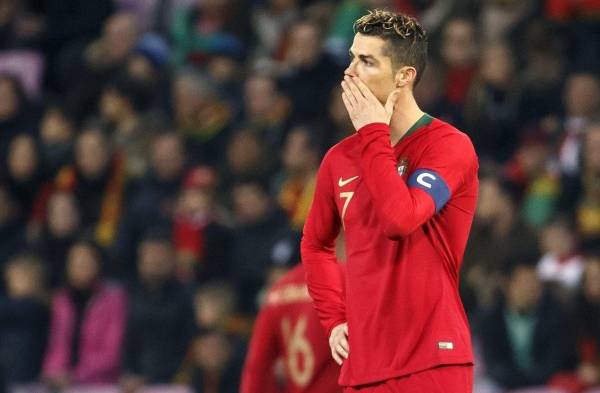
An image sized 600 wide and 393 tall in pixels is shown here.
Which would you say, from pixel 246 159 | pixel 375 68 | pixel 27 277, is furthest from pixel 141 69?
pixel 375 68

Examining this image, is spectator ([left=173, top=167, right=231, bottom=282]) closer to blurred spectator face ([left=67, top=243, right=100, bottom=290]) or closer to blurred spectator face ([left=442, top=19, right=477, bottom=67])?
blurred spectator face ([left=67, top=243, right=100, bottom=290])

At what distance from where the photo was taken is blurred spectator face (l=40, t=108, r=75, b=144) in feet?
36.8

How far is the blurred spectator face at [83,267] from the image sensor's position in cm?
986

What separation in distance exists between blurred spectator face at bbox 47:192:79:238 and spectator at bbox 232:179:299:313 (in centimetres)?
152

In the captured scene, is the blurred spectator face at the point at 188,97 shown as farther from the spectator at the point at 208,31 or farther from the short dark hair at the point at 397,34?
the short dark hair at the point at 397,34

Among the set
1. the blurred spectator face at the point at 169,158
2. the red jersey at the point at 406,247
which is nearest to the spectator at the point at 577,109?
the blurred spectator face at the point at 169,158

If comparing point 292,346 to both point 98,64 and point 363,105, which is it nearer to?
point 363,105

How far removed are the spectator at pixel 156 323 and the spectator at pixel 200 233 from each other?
22cm

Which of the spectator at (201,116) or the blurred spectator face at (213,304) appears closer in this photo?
the blurred spectator face at (213,304)

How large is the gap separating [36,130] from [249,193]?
2.60 meters

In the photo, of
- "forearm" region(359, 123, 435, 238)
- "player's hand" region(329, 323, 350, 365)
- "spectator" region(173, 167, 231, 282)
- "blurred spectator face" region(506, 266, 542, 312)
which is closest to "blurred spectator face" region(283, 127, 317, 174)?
"spectator" region(173, 167, 231, 282)

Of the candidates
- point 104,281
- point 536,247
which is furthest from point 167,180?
point 536,247

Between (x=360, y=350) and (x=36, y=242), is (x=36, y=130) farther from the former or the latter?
(x=360, y=350)

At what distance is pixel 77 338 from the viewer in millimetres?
9922
